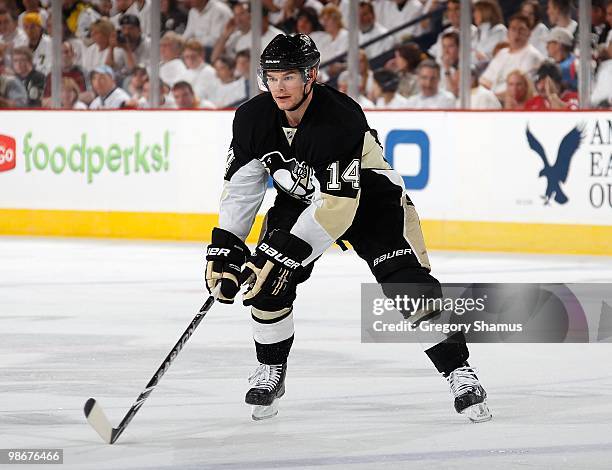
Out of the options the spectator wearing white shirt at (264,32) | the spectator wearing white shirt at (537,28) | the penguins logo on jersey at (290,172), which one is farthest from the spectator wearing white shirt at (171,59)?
the penguins logo on jersey at (290,172)

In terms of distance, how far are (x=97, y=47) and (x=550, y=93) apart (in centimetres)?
341

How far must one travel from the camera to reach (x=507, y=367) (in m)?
4.82

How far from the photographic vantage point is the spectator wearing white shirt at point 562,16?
9.18 m

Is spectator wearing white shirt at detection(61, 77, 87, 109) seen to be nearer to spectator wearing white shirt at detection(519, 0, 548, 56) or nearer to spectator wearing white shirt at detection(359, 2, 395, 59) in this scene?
spectator wearing white shirt at detection(359, 2, 395, 59)

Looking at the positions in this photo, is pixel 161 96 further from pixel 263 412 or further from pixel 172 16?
pixel 263 412

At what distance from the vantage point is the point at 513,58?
370 inches

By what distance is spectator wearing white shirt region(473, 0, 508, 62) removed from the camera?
946cm

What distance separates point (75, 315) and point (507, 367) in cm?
205

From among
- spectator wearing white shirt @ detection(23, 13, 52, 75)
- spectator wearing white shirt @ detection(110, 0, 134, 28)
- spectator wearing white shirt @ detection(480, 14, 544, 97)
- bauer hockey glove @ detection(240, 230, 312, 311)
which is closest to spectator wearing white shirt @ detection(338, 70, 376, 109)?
spectator wearing white shirt @ detection(480, 14, 544, 97)

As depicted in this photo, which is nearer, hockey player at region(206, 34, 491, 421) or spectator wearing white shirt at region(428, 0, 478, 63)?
hockey player at region(206, 34, 491, 421)

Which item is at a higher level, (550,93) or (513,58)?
(513,58)

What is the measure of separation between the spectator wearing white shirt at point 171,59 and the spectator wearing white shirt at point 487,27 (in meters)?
2.19

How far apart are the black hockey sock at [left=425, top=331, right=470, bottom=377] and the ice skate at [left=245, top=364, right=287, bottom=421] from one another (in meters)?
0.42

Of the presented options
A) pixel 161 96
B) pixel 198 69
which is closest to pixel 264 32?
pixel 198 69
